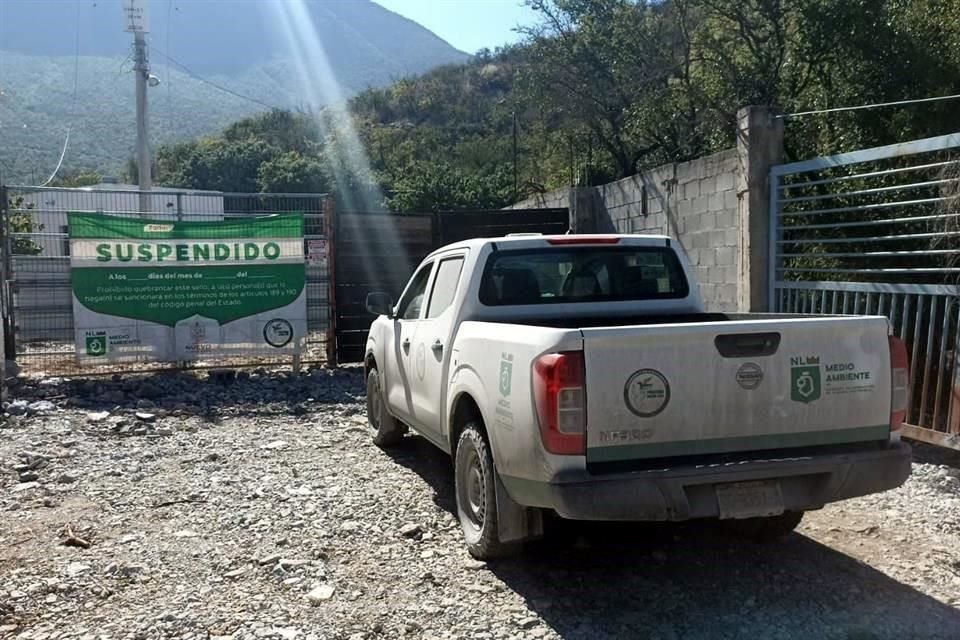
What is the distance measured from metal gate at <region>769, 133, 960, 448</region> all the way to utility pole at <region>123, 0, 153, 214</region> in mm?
18439

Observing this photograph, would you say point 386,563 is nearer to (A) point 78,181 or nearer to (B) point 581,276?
(B) point 581,276

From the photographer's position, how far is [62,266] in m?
10.8

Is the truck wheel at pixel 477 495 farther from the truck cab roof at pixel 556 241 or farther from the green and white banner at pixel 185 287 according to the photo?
the green and white banner at pixel 185 287

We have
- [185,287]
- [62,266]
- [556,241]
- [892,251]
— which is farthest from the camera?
[185,287]

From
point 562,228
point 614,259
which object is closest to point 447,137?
point 562,228

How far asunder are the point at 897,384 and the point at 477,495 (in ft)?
7.51

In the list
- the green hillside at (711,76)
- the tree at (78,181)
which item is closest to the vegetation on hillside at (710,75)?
the green hillside at (711,76)

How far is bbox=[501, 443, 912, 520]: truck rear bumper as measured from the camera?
3.75 m

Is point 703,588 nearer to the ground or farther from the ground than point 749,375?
nearer to the ground

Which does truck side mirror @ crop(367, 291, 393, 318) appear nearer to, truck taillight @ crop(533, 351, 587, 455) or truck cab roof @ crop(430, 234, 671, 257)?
truck cab roof @ crop(430, 234, 671, 257)

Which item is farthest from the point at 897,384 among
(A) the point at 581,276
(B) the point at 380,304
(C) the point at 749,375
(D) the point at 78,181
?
(D) the point at 78,181

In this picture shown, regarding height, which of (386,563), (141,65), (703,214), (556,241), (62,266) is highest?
(141,65)

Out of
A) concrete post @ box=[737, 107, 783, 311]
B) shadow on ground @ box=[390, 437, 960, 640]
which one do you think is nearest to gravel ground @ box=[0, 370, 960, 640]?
shadow on ground @ box=[390, 437, 960, 640]

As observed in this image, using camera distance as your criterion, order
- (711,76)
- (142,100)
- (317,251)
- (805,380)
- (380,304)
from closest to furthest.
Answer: (805,380)
(380,304)
(317,251)
(711,76)
(142,100)
